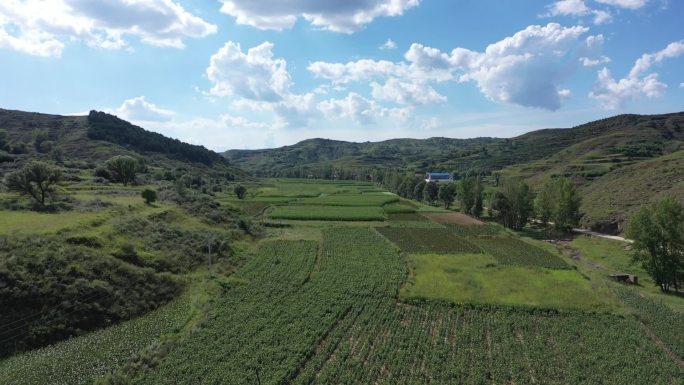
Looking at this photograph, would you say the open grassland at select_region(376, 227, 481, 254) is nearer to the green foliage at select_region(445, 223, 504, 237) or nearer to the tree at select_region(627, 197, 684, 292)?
the green foliage at select_region(445, 223, 504, 237)

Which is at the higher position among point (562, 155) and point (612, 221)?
point (562, 155)

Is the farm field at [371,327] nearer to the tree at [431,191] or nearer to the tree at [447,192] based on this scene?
the tree at [447,192]

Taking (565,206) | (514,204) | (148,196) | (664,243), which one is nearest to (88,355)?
(148,196)

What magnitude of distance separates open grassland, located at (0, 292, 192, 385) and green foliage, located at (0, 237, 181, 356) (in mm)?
1588

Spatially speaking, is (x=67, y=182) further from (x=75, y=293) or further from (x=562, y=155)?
(x=562, y=155)

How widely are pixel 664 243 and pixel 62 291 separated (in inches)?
2350

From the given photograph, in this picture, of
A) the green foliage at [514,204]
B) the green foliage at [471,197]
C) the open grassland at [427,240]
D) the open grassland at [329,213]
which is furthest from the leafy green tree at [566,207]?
the open grassland at [329,213]

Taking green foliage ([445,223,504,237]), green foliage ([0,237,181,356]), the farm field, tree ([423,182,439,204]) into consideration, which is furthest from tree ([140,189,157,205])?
tree ([423,182,439,204])

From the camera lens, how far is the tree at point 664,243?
40.6 meters

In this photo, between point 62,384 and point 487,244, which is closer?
point 62,384

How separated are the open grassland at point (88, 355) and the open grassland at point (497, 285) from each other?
74.5ft

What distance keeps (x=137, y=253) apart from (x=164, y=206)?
23.8 m

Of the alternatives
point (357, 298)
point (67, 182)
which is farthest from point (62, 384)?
point (67, 182)

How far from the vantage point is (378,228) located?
7369cm
